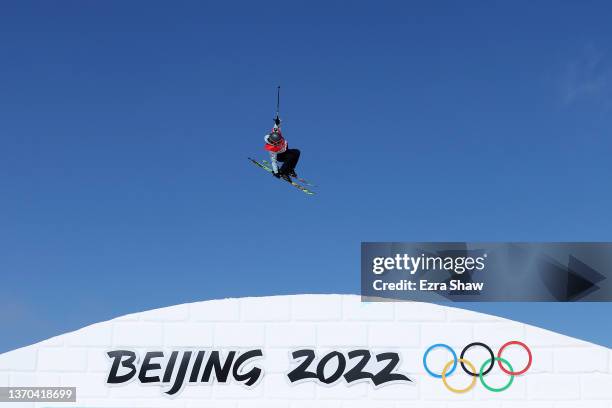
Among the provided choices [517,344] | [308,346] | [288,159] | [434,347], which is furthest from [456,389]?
[288,159]

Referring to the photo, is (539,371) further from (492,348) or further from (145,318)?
(145,318)

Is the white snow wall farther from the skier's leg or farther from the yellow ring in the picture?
the skier's leg

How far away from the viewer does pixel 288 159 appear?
679 inches

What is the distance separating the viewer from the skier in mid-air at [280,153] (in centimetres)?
1581

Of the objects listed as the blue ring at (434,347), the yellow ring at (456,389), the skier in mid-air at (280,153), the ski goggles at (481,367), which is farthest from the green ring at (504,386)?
the skier in mid-air at (280,153)

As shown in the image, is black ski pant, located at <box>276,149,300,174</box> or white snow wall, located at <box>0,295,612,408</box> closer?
white snow wall, located at <box>0,295,612,408</box>

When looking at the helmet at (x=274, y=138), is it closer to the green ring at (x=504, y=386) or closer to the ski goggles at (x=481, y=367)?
the ski goggles at (x=481, y=367)

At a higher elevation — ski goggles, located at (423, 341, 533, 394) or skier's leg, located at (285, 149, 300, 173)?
skier's leg, located at (285, 149, 300, 173)

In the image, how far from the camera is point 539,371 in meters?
11.6

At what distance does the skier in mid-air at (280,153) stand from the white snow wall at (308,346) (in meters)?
4.60

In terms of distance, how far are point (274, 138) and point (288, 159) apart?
1.38 metres

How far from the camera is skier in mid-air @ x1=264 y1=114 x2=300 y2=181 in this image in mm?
15812

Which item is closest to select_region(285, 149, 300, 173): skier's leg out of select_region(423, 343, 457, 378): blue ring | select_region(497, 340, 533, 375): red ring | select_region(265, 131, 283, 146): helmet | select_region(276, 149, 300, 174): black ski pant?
select_region(276, 149, 300, 174): black ski pant

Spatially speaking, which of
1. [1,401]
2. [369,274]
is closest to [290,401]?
[369,274]
